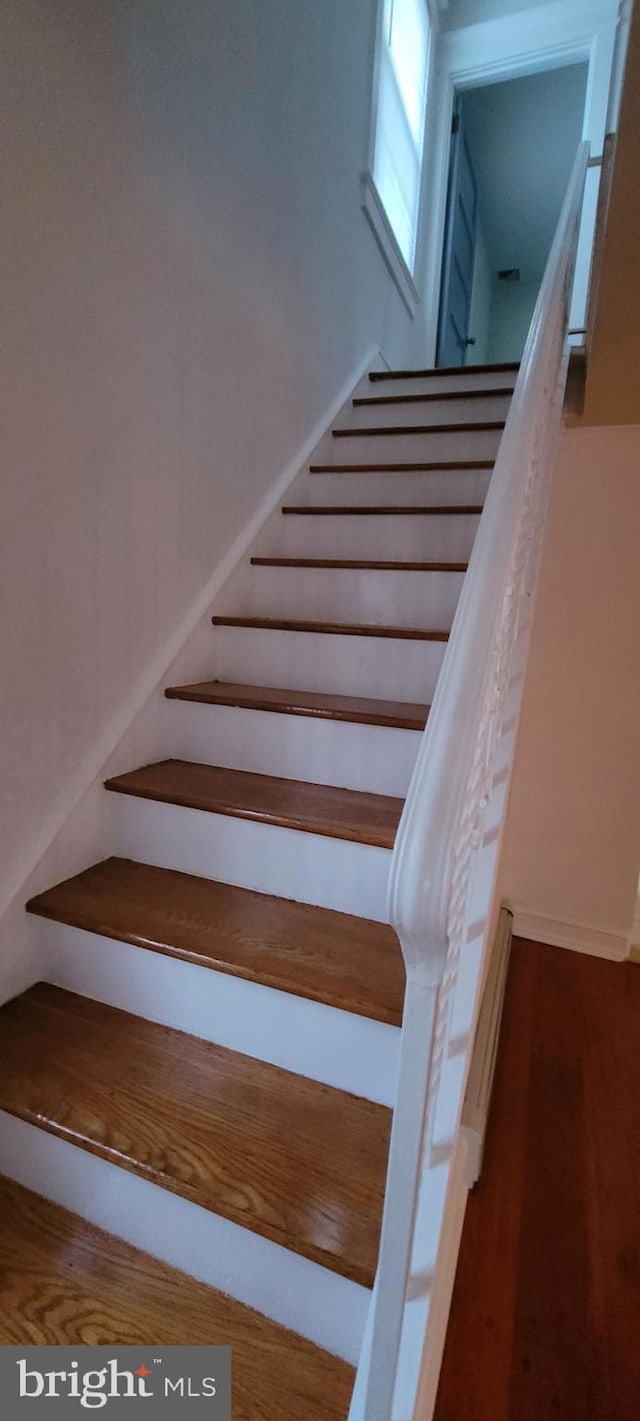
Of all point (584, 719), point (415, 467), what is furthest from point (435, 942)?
point (584, 719)

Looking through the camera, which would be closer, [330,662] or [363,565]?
[330,662]

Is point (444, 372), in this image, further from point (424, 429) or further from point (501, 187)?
point (501, 187)

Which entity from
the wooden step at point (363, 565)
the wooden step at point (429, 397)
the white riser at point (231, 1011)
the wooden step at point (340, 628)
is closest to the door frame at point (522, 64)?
the wooden step at point (429, 397)

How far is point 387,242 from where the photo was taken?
9.43ft

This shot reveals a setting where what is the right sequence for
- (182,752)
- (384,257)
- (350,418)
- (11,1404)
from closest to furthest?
1. (11,1404)
2. (182,752)
3. (350,418)
4. (384,257)

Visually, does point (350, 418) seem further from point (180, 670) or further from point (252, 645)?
point (180, 670)

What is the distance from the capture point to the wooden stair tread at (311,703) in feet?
4.36

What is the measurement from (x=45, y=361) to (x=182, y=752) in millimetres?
882

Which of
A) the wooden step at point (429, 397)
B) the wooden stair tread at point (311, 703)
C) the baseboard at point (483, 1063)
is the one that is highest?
the wooden step at point (429, 397)

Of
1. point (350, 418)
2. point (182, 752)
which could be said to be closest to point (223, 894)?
point (182, 752)

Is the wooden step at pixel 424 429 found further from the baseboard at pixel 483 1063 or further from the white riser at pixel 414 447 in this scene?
the baseboard at pixel 483 1063

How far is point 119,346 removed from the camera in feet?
4.27

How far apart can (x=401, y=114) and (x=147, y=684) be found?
329cm

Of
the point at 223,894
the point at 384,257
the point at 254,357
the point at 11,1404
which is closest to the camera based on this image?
the point at 11,1404
